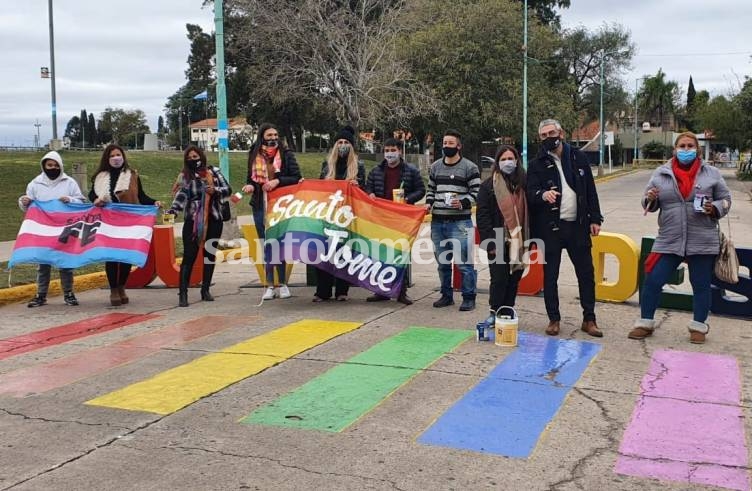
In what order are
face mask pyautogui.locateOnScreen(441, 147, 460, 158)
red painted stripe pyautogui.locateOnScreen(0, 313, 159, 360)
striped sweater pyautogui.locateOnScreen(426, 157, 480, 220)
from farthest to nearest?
striped sweater pyautogui.locateOnScreen(426, 157, 480, 220)
face mask pyautogui.locateOnScreen(441, 147, 460, 158)
red painted stripe pyautogui.locateOnScreen(0, 313, 159, 360)

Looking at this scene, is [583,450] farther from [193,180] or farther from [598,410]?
[193,180]

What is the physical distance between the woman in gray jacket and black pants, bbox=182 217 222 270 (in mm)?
5101

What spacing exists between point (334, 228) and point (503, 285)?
2315mm

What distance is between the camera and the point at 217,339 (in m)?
7.05

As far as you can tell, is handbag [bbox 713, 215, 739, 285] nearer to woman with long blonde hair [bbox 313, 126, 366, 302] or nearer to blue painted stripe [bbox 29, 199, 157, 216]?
woman with long blonde hair [bbox 313, 126, 366, 302]

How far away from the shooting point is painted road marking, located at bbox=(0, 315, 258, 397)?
18.7 ft

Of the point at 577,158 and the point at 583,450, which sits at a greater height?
the point at 577,158

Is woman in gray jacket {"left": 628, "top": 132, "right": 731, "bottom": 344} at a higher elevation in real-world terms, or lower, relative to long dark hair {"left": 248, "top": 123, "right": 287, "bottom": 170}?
lower

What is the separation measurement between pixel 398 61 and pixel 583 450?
32677 mm

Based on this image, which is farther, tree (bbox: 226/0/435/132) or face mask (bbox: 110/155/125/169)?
tree (bbox: 226/0/435/132)

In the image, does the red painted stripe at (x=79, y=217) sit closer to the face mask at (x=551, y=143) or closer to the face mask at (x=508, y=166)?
the face mask at (x=508, y=166)

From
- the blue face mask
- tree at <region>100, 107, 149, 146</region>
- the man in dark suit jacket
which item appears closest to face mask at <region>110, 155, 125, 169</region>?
the man in dark suit jacket

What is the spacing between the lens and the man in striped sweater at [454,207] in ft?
26.2

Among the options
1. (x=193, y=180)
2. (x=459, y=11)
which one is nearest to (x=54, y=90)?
(x=459, y=11)
